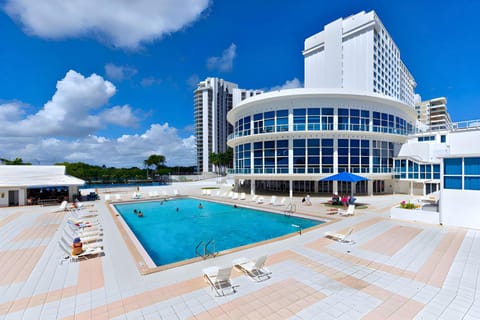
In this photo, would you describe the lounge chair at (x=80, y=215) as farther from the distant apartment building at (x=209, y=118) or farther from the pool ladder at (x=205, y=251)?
the distant apartment building at (x=209, y=118)

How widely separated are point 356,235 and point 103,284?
9846 mm

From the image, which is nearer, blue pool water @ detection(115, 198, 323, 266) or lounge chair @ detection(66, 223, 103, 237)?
lounge chair @ detection(66, 223, 103, 237)

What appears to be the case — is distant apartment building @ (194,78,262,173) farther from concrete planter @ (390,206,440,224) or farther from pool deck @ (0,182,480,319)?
pool deck @ (0,182,480,319)

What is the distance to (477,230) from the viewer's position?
33.7ft

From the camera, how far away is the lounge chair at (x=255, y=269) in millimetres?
5988

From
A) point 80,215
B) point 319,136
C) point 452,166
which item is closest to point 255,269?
point 452,166

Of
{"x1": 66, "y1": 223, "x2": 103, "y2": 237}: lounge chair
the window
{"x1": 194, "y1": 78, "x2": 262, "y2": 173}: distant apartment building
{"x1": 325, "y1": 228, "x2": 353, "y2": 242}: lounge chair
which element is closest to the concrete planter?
{"x1": 325, "y1": 228, "x2": 353, "y2": 242}: lounge chair

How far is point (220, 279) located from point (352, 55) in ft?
185

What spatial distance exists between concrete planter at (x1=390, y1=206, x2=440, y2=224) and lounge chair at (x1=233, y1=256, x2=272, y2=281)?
10662mm

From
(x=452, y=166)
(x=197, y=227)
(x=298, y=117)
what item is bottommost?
(x=197, y=227)

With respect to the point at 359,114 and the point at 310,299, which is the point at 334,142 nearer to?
the point at 359,114

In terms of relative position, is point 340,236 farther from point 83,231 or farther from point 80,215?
point 80,215

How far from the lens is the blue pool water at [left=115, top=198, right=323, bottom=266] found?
33.3 ft

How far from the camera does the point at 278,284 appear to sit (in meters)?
5.61
